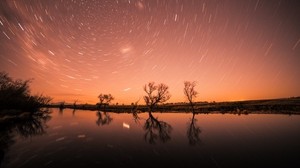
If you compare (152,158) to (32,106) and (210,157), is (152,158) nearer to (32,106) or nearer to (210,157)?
(210,157)

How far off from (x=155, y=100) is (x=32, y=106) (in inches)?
1524

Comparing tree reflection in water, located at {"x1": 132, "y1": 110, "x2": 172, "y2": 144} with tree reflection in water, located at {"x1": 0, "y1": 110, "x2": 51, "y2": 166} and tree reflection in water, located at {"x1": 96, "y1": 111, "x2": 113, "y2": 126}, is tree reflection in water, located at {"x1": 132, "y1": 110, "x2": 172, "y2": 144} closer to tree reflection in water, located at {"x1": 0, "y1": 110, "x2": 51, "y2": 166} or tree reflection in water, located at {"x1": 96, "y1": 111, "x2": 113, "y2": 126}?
tree reflection in water, located at {"x1": 96, "y1": 111, "x2": 113, "y2": 126}

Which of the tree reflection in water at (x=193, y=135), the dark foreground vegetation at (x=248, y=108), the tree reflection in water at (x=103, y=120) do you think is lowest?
the tree reflection in water at (x=193, y=135)

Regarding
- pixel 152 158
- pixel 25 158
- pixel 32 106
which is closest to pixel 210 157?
pixel 152 158

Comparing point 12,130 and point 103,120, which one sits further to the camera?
point 103,120

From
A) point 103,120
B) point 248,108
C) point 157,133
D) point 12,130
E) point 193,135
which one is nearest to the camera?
point 193,135

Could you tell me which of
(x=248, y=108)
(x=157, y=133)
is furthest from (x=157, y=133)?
(x=248, y=108)

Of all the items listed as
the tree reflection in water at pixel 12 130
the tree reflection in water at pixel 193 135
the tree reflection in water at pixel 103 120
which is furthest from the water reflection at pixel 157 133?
the tree reflection in water at pixel 12 130

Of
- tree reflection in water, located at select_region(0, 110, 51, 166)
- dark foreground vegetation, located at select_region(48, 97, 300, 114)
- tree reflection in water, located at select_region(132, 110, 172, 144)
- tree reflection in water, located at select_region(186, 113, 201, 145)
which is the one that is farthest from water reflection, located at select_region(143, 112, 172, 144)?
dark foreground vegetation, located at select_region(48, 97, 300, 114)

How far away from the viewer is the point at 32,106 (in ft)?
149

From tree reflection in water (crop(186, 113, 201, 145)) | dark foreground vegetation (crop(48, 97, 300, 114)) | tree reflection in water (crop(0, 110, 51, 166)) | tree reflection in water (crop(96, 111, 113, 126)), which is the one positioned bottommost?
tree reflection in water (crop(186, 113, 201, 145))

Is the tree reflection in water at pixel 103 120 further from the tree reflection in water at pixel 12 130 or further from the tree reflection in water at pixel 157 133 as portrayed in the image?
the tree reflection in water at pixel 12 130

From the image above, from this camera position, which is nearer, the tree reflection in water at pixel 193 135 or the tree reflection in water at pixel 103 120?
the tree reflection in water at pixel 193 135

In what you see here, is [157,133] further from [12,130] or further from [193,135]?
[12,130]
